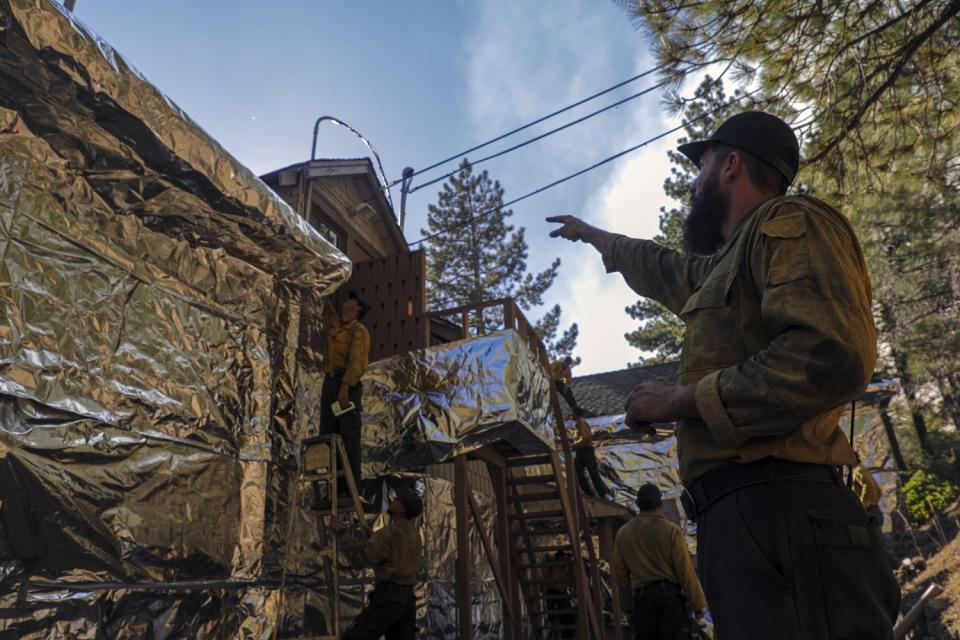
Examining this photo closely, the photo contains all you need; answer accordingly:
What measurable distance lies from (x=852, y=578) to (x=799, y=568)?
0.11 metres

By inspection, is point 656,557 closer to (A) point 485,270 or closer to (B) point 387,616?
(B) point 387,616

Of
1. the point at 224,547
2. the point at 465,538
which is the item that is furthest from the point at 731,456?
the point at 465,538

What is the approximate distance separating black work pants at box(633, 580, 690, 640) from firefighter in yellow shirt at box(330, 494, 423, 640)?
2.15 m

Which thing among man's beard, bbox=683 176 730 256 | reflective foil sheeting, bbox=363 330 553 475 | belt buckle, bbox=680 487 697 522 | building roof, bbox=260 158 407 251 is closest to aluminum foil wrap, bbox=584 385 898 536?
building roof, bbox=260 158 407 251

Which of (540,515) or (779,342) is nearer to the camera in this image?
(779,342)

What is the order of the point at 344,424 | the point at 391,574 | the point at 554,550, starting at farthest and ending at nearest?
the point at 554,550 < the point at 344,424 < the point at 391,574

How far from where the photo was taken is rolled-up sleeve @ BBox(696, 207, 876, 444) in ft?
4.76

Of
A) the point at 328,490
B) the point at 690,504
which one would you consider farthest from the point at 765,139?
the point at 328,490

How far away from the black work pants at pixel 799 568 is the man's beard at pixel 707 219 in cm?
81

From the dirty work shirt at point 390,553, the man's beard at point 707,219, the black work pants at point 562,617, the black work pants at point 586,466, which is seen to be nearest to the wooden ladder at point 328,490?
the dirty work shirt at point 390,553

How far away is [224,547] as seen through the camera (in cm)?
568

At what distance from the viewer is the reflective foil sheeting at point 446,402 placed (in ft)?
26.8

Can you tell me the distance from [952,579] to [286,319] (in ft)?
37.9

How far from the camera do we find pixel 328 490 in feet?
23.3
